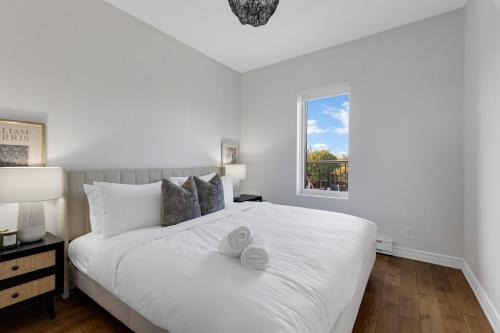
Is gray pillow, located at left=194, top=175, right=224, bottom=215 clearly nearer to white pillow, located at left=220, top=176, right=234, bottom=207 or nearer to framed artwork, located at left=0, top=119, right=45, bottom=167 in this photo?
white pillow, located at left=220, top=176, right=234, bottom=207

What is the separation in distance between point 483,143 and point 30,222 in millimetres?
3603

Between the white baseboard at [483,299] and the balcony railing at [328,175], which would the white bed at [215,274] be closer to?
the white baseboard at [483,299]

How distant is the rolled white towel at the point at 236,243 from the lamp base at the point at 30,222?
4.74 ft

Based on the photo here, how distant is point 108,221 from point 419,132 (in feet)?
10.8

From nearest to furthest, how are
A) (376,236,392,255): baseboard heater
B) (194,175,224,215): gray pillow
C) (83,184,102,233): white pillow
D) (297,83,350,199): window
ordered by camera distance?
(83,184,102,233): white pillow < (194,175,224,215): gray pillow < (376,236,392,255): baseboard heater < (297,83,350,199): window

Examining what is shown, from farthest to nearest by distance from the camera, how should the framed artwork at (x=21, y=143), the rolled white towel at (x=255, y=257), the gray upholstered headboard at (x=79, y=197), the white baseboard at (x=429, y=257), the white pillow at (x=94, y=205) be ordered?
the white baseboard at (x=429, y=257)
the gray upholstered headboard at (x=79, y=197)
the white pillow at (x=94, y=205)
the framed artwork at (x=21, y=143)
the rolled white towel at (x=255, y=257)

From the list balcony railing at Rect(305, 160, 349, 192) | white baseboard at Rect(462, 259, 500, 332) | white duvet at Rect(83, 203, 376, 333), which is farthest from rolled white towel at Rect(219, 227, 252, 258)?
balcony railing at Rect(305, 160, 349, 192)

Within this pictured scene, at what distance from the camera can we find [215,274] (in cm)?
119

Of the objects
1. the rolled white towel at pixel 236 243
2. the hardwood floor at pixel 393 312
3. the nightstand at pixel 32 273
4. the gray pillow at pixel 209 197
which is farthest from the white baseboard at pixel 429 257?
the nightstand at pixel 32 273

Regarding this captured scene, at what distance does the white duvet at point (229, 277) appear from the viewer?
962 millimetres

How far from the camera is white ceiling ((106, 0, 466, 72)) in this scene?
243 cm

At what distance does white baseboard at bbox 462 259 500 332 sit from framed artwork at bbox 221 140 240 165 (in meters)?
3.20

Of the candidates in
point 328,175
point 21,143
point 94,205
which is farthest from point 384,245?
point 21,143

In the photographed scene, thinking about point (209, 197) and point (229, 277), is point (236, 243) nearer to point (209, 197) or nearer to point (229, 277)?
point (229, 277)
